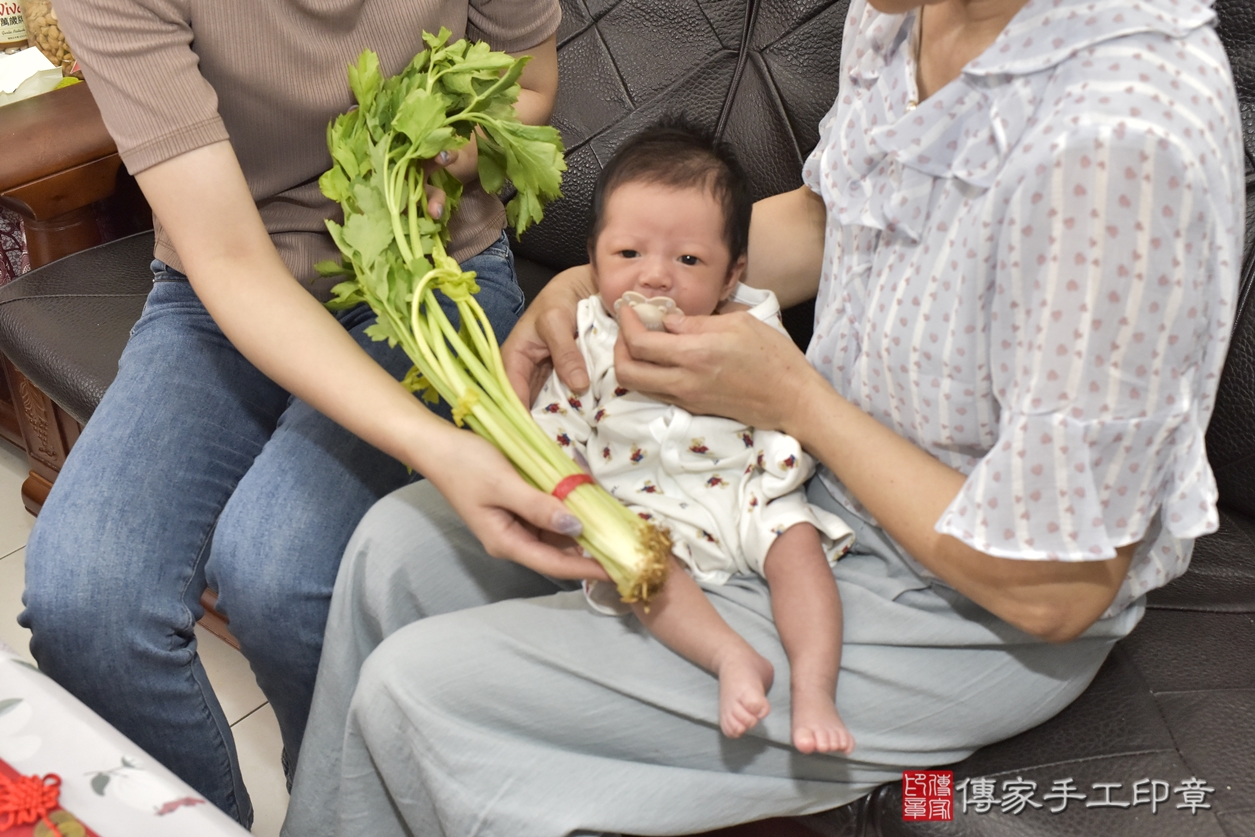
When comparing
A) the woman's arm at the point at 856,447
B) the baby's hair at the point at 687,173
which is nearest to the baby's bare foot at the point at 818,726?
the woman's arm at the point at 856,447

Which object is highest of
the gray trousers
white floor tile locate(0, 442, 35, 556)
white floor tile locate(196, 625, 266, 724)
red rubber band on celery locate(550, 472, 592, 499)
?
red rubber band on celery locate(550, 472, 592, 499)

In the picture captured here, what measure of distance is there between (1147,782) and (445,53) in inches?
45.7

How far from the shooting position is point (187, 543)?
4.47ft

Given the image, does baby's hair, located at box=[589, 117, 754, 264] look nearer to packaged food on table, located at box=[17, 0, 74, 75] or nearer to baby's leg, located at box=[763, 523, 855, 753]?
baby's leg, located at box=[763, 523, 855, 753]

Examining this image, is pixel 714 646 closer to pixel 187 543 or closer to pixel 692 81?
pixel 187 543

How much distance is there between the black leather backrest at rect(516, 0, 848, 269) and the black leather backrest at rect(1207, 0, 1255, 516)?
1.88ft

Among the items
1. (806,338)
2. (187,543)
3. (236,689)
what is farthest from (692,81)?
(236,689)

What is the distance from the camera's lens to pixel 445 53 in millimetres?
1335

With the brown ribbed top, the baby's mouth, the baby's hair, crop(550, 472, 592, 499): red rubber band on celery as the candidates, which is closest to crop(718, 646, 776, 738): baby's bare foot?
crop(550, 472, 592, 499): red rubber band on celery

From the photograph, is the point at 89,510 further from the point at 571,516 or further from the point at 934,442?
the point at 934,442

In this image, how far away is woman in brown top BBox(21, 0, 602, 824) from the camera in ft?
3.97

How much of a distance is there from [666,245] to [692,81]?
29.0 inches

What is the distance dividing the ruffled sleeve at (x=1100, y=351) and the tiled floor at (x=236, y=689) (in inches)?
51.1

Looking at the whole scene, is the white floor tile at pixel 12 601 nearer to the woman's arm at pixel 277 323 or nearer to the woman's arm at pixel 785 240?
the woman's arm at pixel 277 323
